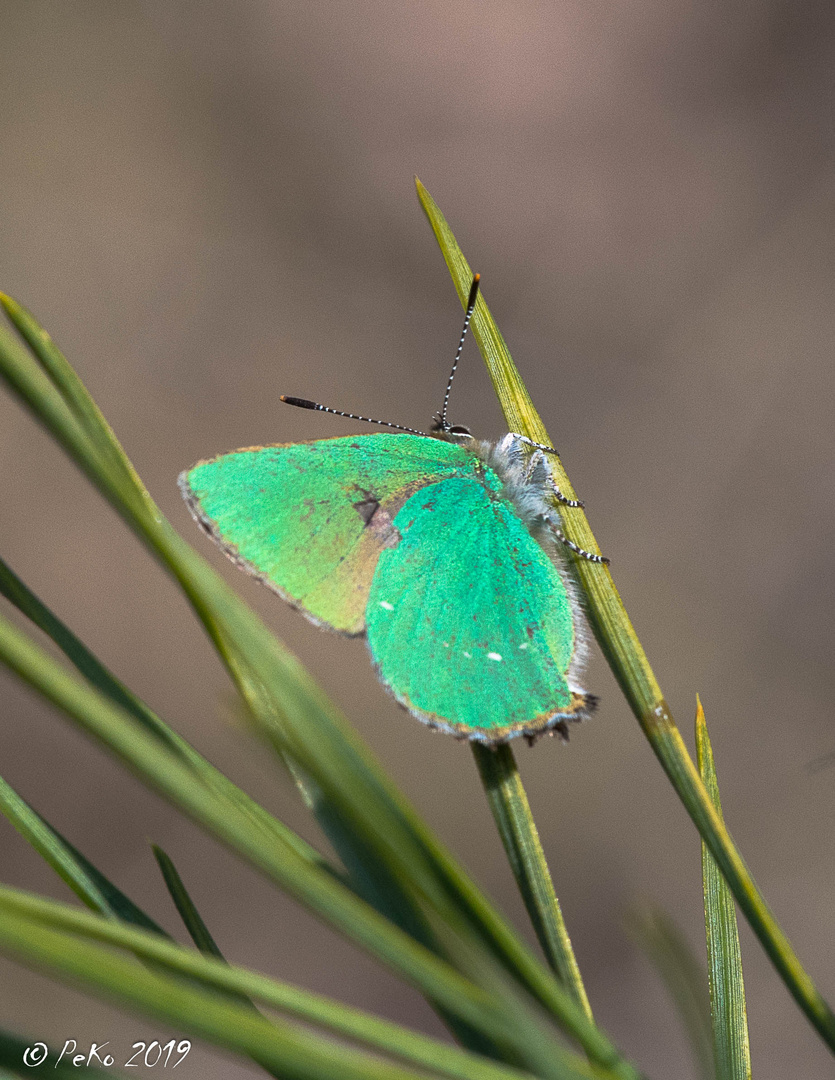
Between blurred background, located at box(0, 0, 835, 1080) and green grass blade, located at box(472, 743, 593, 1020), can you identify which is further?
blurred background, located at box(0, 0, 835, 1080)

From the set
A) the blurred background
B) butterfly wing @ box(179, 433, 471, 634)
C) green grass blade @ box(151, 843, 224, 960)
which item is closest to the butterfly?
butterfly wing @ box(179, 433, 471, 634)

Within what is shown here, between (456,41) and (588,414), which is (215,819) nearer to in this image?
(588,414)

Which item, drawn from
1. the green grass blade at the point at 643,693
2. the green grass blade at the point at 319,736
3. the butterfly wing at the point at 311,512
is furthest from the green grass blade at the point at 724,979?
the butterfly wing at the point at 311,512

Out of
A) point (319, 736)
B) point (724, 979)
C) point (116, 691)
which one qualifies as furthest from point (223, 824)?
point (724, 979)

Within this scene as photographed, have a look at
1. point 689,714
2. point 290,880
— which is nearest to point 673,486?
point 689,714

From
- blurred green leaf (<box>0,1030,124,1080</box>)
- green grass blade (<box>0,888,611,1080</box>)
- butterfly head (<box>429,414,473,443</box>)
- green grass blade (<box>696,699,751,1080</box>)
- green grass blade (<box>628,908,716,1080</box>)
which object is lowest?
green grass blade (<box>628,908,716,1080</box>)

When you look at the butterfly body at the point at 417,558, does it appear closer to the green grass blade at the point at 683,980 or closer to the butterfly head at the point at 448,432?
the butterfly head at the point at 448,432

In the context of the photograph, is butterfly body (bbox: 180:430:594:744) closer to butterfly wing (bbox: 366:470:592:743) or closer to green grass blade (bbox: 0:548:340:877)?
butterfly wing (bbox: 366:470:592:743)
